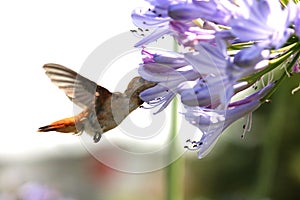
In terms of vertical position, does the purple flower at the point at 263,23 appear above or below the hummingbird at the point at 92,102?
above

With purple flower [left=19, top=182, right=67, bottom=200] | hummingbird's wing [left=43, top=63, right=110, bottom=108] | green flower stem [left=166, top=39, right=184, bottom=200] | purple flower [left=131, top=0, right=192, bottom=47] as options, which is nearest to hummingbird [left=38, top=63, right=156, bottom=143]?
hummingbird's wing [left=43, top=63, right=110, bottom=108]

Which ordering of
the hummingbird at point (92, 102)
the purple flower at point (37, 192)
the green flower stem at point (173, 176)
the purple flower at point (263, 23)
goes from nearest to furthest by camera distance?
1. the purple flower at point (263, 23)
2. the hummingbird at point (92, 102)
3. the green flower stem at point (173, 176)
4. the purple flower at point (37, 192)

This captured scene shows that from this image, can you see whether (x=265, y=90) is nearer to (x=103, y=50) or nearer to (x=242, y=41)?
(x=242, y=41)

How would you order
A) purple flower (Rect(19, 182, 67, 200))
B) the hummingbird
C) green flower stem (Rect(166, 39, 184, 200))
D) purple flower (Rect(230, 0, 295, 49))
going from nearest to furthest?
purple flower (Rect(230, 0, 295, 49)) < the hummingbird < green flower stem (Rect(166, 39, 184, 200)) < purple flower (Rect(19, 182, 67, 200))

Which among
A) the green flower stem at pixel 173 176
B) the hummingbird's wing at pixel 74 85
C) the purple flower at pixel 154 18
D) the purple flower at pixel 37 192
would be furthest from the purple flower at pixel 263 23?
the purple flower at pixel 37 192

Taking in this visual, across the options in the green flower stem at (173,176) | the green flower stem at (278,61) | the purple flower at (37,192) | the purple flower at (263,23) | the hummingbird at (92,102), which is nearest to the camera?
the purple flower at (263,23)

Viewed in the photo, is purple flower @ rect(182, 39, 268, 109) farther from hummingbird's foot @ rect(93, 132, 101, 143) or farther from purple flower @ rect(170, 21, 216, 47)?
hummingbird's foot @ rect(93, 132, 101, 143)

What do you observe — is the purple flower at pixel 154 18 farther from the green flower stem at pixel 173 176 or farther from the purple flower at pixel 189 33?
the green flower stem at pixel 173 176

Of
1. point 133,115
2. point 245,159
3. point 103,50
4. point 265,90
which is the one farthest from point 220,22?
point 245,159

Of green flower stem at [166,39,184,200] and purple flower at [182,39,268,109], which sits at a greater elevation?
purple flower at [182,39,268,109]
